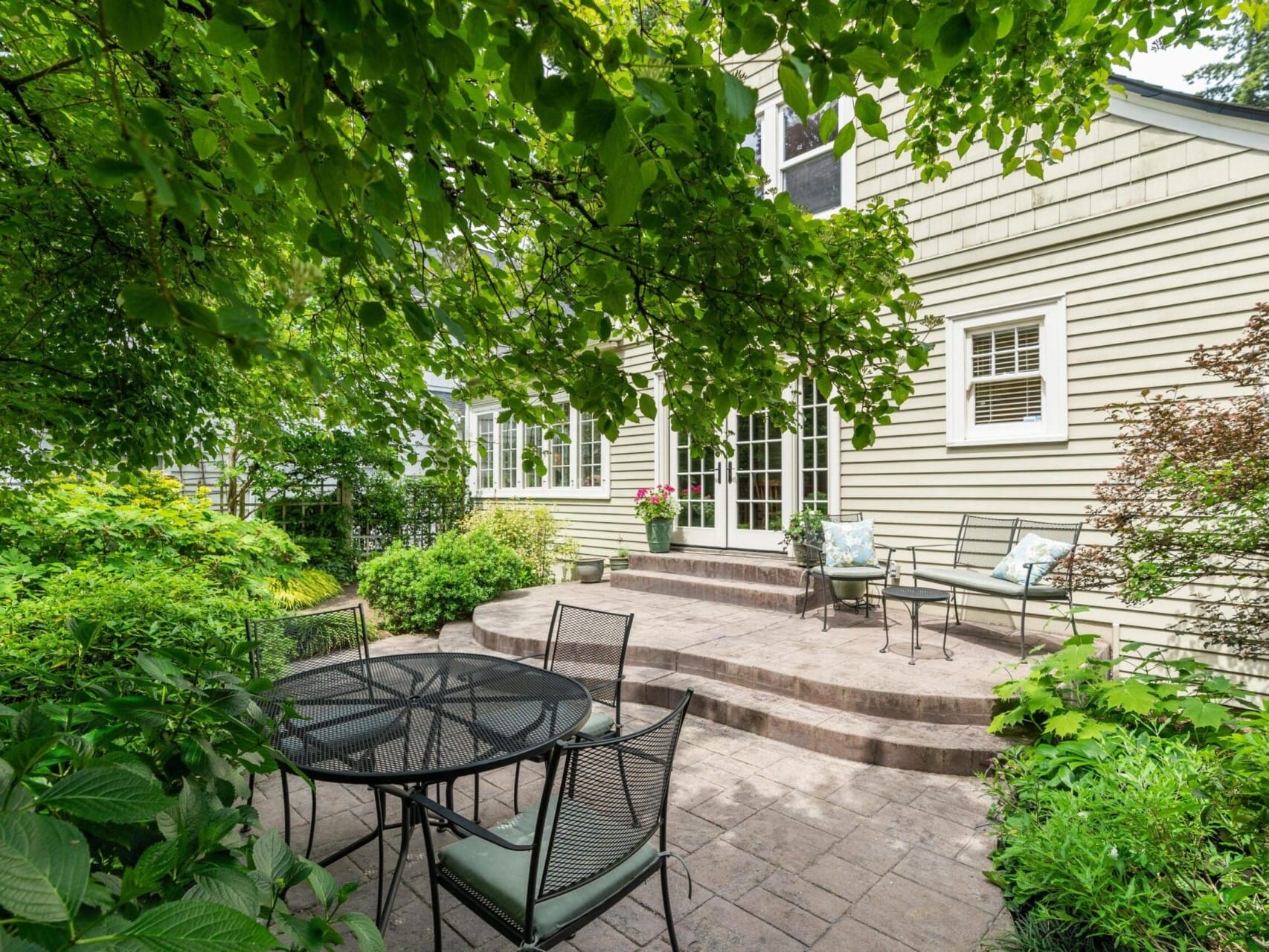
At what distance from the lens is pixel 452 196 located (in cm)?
200

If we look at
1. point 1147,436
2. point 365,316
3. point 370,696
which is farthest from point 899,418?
point 365,316

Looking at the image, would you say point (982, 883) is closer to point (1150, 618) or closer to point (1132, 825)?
point (1132, 825)

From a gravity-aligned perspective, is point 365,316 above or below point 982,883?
above

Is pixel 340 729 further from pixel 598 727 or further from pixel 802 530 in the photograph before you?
pixel 802 530

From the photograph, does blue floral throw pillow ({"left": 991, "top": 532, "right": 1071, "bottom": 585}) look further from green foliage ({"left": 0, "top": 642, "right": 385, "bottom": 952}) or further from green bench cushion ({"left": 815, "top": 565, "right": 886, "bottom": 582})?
green foliage ({"left": 0, "top": 642, "right": 385, "bottom": 952})

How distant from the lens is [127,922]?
2.17 feet

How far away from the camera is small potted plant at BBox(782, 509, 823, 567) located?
6.68 metres

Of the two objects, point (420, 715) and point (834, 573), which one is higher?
point (834, 573)

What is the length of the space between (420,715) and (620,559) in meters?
6.57

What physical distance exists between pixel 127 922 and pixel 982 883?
9.61 feet

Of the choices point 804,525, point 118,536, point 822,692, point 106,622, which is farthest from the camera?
point 804,525

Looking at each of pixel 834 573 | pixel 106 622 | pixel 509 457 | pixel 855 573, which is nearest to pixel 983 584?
pixel 855 573

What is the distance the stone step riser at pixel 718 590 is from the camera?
6441 millimetres

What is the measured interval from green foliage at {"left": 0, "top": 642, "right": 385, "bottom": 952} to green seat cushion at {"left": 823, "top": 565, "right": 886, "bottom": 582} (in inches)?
200
